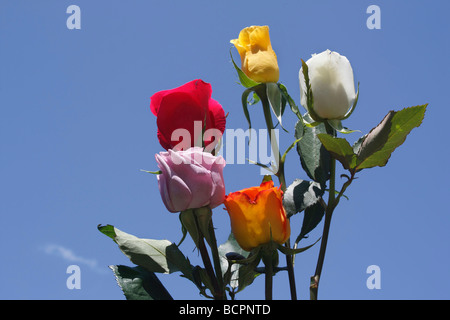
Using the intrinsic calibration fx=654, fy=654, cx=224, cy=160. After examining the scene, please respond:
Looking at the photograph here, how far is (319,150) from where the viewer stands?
105 centimetres

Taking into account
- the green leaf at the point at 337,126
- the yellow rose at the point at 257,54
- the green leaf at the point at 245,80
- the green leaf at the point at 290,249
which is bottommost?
the green leaf at the point at 290,249

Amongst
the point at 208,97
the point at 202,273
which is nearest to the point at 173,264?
the point at 202,273

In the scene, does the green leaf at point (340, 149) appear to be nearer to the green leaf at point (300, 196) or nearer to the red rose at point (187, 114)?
the green leaf at point (300, 196)

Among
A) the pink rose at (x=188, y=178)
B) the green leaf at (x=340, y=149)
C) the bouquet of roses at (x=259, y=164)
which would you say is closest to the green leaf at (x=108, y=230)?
the bouquet of roses at (x=259, y=164)

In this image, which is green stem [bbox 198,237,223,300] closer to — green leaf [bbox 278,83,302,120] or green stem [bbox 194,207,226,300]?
green stem [bbox 194,207,226,300]

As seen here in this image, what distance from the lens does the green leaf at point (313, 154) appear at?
1026mm

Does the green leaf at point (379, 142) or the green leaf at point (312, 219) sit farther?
the green leaf at point (312, 219)

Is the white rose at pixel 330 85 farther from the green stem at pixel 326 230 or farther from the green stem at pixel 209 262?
the green stem at pixel 209 262

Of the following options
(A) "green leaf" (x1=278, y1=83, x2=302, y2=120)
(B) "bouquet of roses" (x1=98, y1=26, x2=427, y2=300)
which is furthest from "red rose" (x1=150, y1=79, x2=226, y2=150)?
(A) "green leaf" (x1=278, y1=83, x2=302, y2=120)

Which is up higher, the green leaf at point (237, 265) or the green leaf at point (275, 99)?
the green leaf at point (275, 99)

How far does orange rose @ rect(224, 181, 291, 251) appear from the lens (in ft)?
3.18

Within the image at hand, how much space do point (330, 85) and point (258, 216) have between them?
0.74 feet

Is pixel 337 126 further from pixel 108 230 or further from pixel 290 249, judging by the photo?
pixel 108 230
